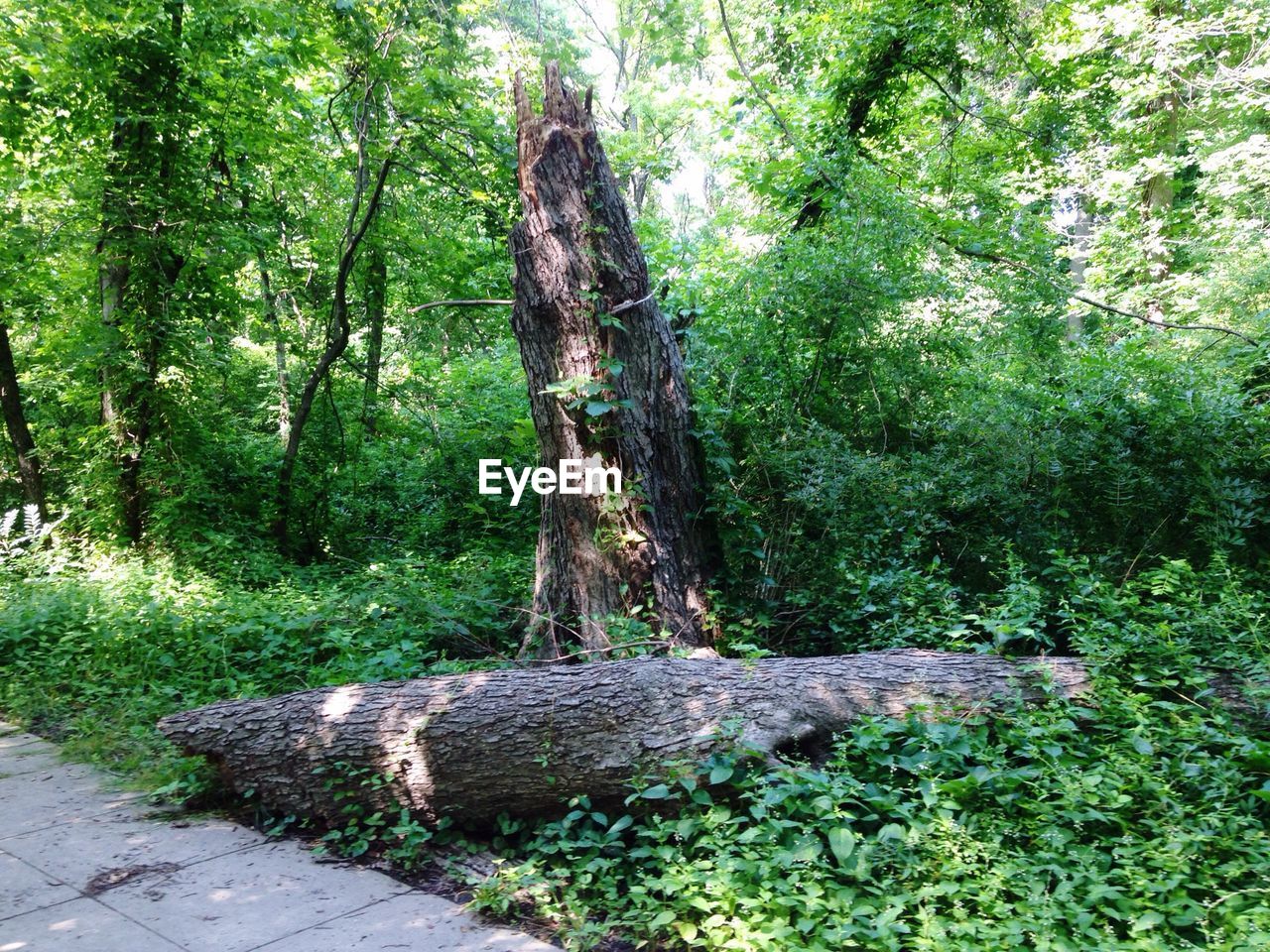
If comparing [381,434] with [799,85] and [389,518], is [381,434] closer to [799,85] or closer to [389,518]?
[389,518]

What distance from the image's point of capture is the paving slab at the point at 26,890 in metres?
3.64

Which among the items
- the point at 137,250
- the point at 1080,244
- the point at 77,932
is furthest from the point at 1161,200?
the point at 77,932

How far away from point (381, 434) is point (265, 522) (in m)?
2.16

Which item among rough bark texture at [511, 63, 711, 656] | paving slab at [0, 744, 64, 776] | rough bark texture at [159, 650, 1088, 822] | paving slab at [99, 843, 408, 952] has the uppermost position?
rough bark texture at [511, 63, 711, 656]

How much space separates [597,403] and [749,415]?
1572mm

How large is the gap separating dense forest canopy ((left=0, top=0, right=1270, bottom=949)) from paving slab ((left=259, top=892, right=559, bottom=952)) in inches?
7.4

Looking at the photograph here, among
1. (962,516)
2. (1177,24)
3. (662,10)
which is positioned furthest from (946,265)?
(1177,24)

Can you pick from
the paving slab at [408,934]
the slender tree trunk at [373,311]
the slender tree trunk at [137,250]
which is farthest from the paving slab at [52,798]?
the slender tree trunk at [373,311]

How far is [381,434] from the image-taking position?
12.0 meters

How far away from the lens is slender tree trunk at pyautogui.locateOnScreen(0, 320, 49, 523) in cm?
1051

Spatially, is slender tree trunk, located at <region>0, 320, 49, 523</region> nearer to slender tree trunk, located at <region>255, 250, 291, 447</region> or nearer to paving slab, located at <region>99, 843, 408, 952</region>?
slender tree trunk, located at <region>255, 250, 291, 447</region>

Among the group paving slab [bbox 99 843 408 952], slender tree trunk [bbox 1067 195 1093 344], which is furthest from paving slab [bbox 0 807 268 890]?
slender tree trunk [bbox 1067 195 1093 344]

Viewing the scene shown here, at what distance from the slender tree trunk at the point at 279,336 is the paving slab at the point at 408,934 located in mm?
8010

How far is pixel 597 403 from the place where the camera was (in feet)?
19.7
